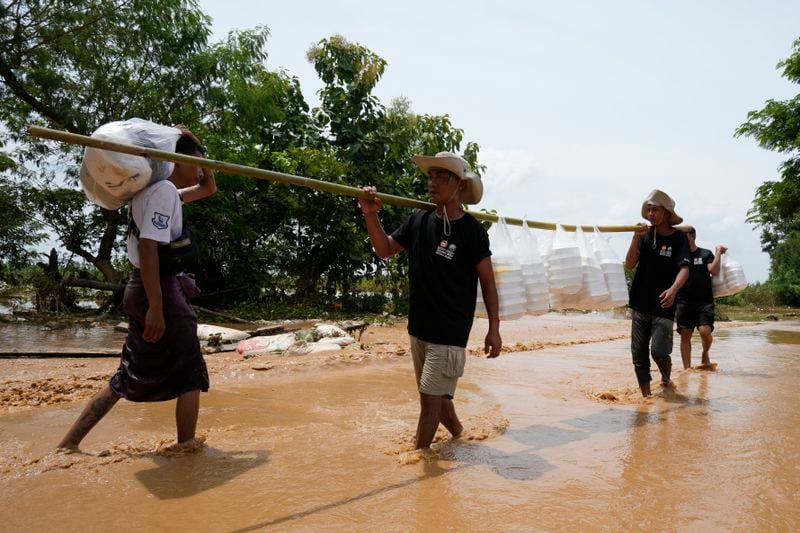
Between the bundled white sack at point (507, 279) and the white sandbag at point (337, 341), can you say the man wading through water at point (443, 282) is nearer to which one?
the bundled white sack at point (507, 279)

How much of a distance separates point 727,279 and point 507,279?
4.42m

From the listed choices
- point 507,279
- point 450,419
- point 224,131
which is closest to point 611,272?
point 507,279

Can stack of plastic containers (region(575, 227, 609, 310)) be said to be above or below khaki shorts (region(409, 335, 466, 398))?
above

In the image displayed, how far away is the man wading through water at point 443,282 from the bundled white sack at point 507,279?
1.89 feet

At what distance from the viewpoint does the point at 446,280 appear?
11.1 feet

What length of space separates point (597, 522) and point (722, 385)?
413 cm

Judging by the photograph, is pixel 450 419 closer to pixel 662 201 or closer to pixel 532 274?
pixel 532 274

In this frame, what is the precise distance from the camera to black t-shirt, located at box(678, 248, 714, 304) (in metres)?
7.02

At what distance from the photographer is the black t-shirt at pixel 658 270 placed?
5.16 meters

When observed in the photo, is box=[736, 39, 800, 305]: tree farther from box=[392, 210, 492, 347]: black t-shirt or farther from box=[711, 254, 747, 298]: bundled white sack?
box=[392, 210, 492, 347]: black t-shirt

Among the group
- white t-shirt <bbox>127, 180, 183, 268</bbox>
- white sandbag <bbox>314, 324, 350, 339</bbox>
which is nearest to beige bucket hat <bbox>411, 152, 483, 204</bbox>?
white t-shirt <bbox>127, 180, 183, 268</bbox>

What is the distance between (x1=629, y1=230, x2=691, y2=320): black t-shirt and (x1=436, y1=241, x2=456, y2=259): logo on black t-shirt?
8.54 ft

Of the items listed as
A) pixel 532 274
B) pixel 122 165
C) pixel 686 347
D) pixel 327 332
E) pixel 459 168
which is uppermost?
pixel 459 168

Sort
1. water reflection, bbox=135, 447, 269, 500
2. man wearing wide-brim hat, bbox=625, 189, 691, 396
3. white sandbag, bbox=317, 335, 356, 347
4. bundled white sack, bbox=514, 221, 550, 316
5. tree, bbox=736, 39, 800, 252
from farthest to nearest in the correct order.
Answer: tree, bbox=736, 39, 800, 252
white sandbag, bbox=317, 335, 356, 347
man wearing wide-brim hat, bbox=625, 189, 691, 396
bundled white sack, bbox=514, 221, 550, 316
water reflection, bbox=135, 447, 269, 500
